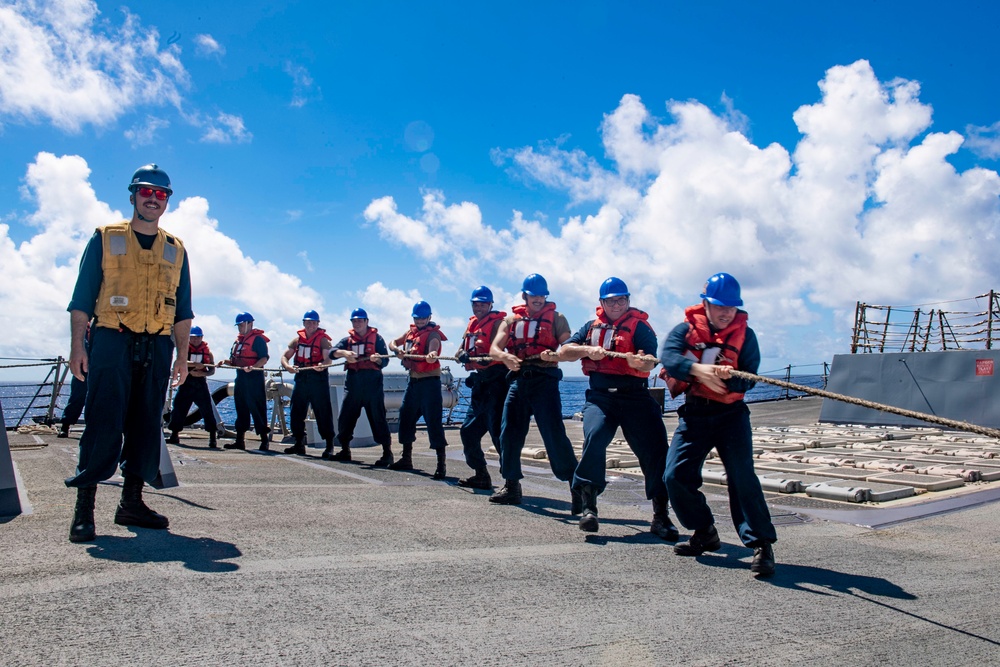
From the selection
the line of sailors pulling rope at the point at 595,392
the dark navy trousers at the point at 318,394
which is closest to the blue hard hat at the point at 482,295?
the line of sailors pulling rope at the point at 595,392

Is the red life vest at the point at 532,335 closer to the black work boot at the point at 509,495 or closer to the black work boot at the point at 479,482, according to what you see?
the black work boot at the point at 509,495

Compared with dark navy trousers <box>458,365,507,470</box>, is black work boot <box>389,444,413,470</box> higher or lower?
lower

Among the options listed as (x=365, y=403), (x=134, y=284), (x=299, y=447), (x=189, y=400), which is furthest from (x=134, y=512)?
(x=189, y=400)

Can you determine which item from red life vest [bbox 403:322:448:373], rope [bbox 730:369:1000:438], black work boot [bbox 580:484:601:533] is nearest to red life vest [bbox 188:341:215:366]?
red life vest [bbox 403:322:448:373]

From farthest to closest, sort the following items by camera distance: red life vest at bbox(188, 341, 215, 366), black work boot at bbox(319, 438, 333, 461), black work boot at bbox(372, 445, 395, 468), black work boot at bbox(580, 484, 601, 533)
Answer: red life vest at bbox(188, 341, 215, 366), black work boot at bbox(319, 438, 333, 461), black work boot at bbox(372, 445, 395, 468), black work boot at bbox(580, 484, 601, 533)

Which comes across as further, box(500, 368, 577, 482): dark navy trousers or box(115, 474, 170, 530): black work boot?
box(500, 368, 577, 482): dark navy trousers

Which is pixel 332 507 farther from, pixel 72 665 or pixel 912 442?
pixel 912 442

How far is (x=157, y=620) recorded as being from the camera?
2883mm

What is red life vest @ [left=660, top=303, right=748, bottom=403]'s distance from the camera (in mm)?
4625

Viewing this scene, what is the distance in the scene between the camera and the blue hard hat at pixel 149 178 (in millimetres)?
4633

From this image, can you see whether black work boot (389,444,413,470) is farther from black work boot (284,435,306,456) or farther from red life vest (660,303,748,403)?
red life vest (660,303,748,403)

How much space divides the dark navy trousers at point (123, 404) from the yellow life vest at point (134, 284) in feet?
0.27

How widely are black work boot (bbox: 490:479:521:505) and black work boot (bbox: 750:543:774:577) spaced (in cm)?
273

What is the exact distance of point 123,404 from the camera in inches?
177
